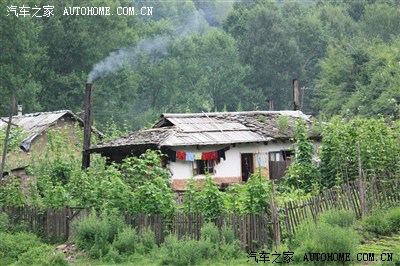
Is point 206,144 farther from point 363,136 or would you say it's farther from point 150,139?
point 363,136

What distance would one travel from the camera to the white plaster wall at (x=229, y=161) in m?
29.0

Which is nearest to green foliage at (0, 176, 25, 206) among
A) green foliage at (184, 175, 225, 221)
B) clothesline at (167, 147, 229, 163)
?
green foliage at (184, 175, 225, 221)

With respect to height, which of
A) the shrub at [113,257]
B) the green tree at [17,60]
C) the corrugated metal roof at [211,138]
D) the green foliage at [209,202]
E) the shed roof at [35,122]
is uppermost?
the green tree at [17,60]

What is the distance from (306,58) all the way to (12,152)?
135 feet

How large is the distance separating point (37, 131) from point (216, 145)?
358 inches

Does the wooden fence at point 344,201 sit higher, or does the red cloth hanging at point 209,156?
the red cloth hanging at point 209,156

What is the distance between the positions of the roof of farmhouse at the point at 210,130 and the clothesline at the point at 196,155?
22.7 inches

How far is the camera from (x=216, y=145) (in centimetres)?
2966

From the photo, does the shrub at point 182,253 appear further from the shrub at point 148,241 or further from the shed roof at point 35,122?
the shed roof at point 35,122

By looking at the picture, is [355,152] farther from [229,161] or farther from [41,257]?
[229,161]

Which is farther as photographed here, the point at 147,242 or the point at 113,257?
the point at 147,242

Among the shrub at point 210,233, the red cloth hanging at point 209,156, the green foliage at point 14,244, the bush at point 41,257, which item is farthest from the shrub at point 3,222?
the red cloth hanging at point 209,156

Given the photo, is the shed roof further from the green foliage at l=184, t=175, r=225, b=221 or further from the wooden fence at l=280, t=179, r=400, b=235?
the wooden fence at l=280, t=179, r=400, b=235

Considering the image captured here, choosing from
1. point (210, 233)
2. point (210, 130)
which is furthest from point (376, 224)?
point (210, 130)
